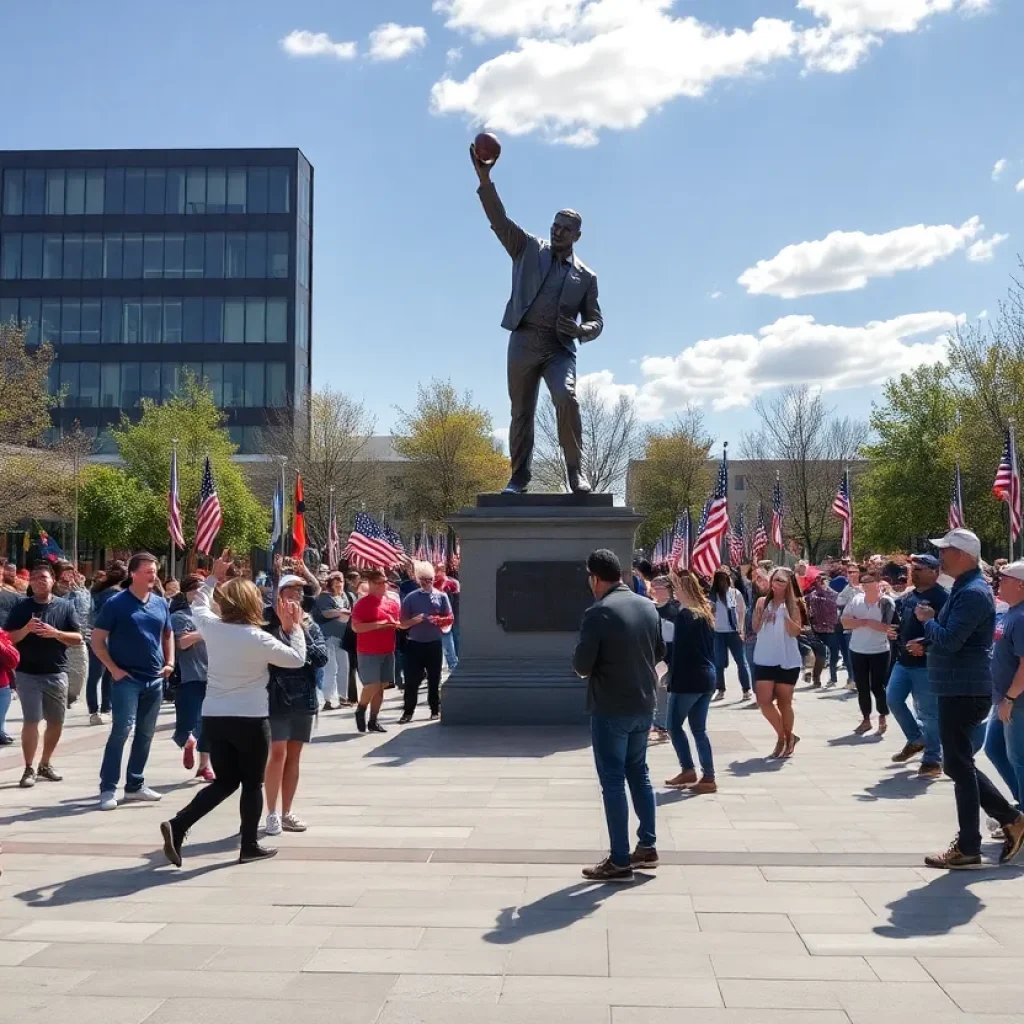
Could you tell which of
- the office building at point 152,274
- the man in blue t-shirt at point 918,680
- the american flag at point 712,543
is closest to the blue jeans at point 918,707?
the man in blue t-shirt at point 918,680

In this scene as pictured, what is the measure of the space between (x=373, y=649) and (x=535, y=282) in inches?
175

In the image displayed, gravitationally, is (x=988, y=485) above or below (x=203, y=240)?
below

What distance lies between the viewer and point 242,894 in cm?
658

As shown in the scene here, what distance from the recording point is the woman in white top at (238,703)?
24.1ft

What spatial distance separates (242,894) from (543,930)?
5.77ft

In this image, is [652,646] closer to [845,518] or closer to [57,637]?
[57,637]

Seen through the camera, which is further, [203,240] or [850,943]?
[203,240]

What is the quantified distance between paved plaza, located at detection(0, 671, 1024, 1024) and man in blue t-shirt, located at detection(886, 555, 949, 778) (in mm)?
503

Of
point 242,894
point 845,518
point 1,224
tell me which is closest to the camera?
point 242,894

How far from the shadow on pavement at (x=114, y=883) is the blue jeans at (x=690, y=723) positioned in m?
3.78

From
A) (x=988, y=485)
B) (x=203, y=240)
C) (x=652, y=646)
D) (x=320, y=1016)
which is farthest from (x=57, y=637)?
(x=203, y=240)

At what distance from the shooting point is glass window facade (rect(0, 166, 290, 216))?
72.9 metres

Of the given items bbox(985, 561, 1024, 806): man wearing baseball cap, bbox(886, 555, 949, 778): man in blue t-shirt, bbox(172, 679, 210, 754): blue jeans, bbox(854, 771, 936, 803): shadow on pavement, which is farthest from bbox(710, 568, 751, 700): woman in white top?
bbox(985, 561, 1024, 806): man wearing baseball cap

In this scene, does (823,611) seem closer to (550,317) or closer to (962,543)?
(550,317)
